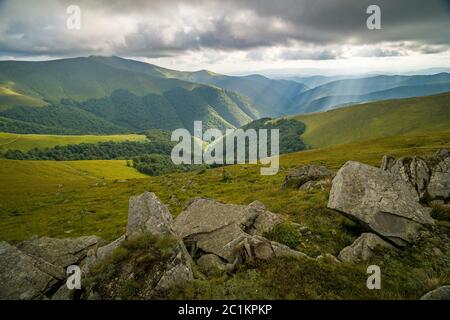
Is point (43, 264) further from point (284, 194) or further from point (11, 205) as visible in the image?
point (11, 205)

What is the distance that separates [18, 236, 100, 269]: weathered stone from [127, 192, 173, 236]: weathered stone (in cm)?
486

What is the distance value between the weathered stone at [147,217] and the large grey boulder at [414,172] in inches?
659

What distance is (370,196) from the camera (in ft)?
53.0

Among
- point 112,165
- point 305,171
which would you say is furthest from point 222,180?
point 112,165

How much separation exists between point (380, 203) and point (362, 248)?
9.43 feet

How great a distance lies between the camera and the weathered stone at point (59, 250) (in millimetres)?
17266

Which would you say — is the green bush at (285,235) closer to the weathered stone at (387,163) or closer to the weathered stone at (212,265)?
the weathered stone at (212,265)

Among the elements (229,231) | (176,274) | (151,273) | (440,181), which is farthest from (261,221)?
(440,181)

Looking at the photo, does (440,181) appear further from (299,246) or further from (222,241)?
(222,241)

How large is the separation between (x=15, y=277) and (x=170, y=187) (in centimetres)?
4121

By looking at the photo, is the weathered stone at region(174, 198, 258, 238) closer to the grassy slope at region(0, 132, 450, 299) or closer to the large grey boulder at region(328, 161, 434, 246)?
the grassy slope at region(0, 132, 450, 299)

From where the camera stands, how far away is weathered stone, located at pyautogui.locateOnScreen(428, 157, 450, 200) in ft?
67.2

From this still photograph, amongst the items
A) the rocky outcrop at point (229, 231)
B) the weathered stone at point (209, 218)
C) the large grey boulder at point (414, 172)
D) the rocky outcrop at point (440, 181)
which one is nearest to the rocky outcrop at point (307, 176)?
the large grey boulder at point (414, 172)

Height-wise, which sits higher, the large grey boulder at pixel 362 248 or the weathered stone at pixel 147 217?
the weathered stone at pixel 147 217
